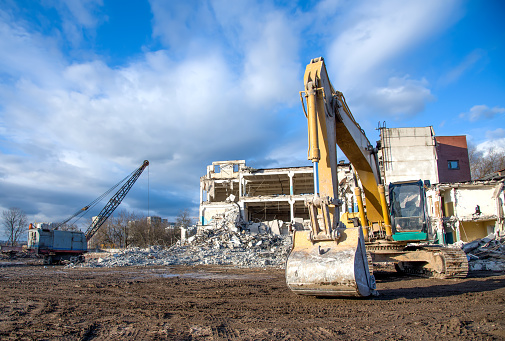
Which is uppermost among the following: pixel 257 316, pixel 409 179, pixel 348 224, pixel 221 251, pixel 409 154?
pixel 409 154

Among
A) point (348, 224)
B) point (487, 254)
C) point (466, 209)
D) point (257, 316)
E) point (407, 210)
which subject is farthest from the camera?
point (466, 209)

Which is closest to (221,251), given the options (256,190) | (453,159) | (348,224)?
(348,224)

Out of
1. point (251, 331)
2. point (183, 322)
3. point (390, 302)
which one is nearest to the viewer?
point (251, 331)

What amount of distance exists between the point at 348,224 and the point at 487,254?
8.85 m

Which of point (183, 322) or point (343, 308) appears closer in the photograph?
point (183, 322)

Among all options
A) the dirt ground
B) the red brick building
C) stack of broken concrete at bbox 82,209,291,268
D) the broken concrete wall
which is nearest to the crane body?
stack of broken concrete at bbox 82,209,291,268

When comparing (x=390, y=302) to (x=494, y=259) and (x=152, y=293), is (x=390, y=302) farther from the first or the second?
(x=494, y=259)

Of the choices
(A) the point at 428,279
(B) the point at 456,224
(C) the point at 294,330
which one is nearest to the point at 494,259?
(A) the point at 428,279

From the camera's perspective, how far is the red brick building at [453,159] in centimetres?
3678

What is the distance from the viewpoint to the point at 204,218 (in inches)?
1572

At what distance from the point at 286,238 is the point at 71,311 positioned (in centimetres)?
2517

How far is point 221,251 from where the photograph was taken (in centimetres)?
2516

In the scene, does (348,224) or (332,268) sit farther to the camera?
(348,224)

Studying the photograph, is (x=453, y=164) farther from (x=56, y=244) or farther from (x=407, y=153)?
(x=56, y=244)
